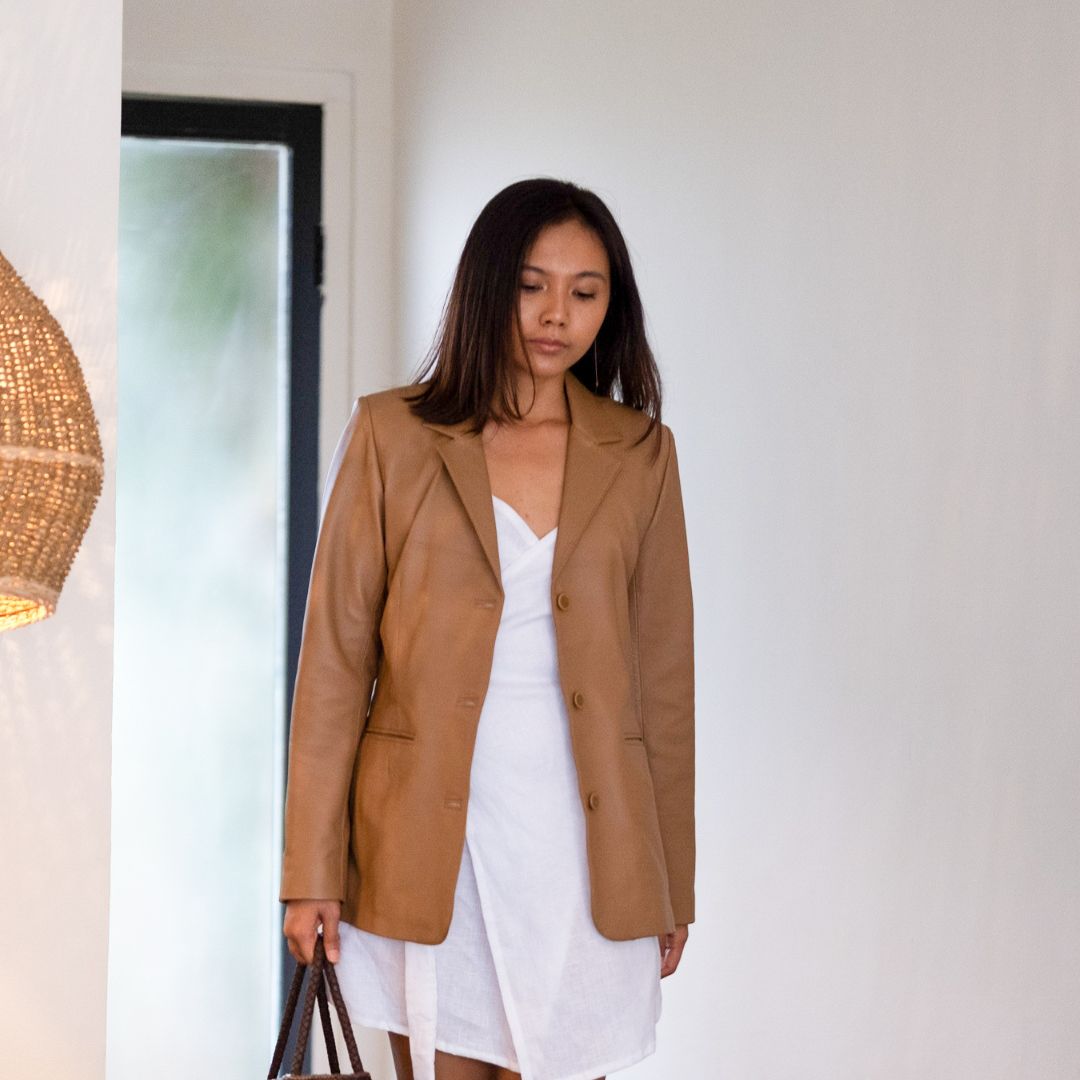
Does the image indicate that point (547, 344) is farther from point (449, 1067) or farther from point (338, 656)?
point (449, 1067)

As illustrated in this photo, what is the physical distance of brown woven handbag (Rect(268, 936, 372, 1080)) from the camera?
146 centimetres

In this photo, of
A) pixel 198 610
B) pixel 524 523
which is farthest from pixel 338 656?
pixel 198 610

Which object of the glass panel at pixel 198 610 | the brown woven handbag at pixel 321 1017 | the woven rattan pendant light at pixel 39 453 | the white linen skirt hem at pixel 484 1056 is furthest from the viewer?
the glass panel at pixel 198 610

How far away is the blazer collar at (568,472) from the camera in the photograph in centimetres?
159

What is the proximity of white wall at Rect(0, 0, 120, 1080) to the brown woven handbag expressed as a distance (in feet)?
0.59

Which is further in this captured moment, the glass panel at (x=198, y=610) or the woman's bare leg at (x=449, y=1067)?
the glass panel at (x=198, y=610)

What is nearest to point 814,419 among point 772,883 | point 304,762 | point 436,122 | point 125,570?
point 772,883

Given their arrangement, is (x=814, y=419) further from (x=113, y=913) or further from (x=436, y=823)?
(x=113, y=913)

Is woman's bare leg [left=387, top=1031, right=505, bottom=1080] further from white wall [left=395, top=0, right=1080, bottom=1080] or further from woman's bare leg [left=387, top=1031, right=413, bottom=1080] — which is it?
white wall [left=395, top=0, right=1080, bottom=1080]

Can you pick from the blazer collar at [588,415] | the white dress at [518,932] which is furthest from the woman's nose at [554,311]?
the white dress at [518,932]

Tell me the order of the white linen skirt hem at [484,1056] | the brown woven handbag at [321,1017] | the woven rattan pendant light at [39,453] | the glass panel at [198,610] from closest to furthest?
the woven rattan pendant light at [39,453] < the brown woven handbag at [321,1017] < the white linen skirt hem at [484,1056] < the glass panel at [198,610]

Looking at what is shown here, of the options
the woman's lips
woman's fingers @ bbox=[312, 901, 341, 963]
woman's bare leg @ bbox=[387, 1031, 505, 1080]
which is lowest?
woman's bare leg @ bbox=[387, 1031, 505, 1080]

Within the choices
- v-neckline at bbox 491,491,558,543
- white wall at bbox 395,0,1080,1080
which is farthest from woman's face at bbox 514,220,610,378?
white wall at bbox 395,0,1080,1080

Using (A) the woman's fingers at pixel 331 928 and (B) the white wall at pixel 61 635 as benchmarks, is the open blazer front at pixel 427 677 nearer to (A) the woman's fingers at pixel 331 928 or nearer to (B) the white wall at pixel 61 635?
(A) the woman's fingers at pixel 331 928
